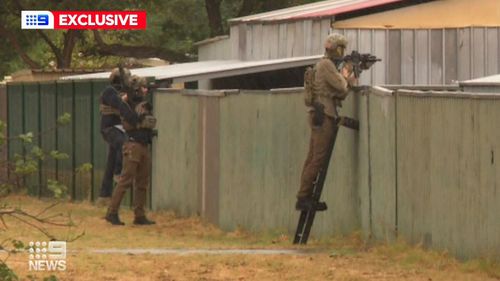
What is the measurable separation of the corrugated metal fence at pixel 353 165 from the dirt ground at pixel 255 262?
0.21m

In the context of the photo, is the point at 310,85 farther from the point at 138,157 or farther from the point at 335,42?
the point at 138,157

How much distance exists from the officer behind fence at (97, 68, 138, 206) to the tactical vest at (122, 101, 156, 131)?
2.38ft

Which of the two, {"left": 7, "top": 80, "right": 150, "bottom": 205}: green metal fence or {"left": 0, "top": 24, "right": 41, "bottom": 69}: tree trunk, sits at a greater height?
{"left": 0, "top": 24, "right": 41, "bottom": 69}: tree trunk

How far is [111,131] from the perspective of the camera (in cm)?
2020

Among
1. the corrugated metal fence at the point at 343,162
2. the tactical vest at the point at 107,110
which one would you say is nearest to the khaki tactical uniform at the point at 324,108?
the corrugated metal fence at the point at 343,162

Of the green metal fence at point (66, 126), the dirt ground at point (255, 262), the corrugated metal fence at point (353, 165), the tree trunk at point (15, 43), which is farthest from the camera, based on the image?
the tree trunk at point (15, 43)

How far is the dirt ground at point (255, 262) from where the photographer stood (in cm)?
1215

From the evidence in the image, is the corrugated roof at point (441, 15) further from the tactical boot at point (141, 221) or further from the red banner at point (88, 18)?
the red banner at point (88, 18)

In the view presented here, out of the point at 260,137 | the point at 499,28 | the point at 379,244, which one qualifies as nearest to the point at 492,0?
the point at 499,28

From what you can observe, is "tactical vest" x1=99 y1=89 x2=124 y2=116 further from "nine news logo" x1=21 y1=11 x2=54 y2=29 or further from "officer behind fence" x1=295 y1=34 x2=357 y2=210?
"nine news logo" x1=21 y1=11 x2=54 y2=29

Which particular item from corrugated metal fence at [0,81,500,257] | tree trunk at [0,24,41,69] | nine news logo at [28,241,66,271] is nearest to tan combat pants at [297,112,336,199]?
corrugated metal fence at [0,81,500,257]

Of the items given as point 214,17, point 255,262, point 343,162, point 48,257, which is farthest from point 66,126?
point 214,17

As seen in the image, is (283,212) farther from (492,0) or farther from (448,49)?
(492,0)

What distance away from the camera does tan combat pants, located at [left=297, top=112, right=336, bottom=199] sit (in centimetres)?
1445
